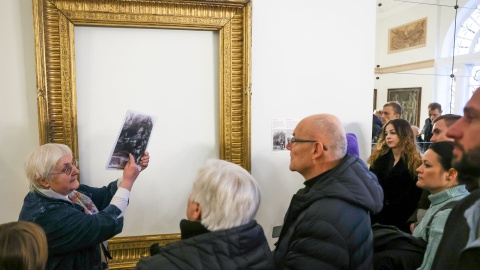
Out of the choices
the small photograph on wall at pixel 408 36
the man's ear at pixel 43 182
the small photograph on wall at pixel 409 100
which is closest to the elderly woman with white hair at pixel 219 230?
the man's ear at pixel 43 182

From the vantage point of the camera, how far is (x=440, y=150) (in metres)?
1.85

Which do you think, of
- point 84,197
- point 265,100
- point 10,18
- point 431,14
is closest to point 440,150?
point 265,100

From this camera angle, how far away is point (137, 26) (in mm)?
2059

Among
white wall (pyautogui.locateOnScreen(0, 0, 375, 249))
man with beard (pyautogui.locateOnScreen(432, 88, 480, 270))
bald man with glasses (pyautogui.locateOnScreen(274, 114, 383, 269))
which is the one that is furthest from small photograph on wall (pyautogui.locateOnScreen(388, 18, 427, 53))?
man with beard (pyautogui.locateOnScreen(432, 88, 480, 270))

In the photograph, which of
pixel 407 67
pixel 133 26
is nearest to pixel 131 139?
pixel 133 26

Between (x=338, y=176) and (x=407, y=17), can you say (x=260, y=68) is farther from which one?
(x=407, y=17)

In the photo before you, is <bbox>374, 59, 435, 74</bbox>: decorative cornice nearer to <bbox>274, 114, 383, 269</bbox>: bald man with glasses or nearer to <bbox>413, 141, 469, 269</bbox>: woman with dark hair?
<bbox>413, 141, 469, 269</bbox>: woman with dark hair

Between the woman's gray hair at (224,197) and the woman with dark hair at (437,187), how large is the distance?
91 cm

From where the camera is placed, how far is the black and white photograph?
6.03ft

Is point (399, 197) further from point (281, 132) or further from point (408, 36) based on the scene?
point (408, 36)

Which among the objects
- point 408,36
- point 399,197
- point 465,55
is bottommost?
point 399,197

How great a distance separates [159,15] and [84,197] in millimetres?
1106

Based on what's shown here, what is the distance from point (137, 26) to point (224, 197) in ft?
4.52

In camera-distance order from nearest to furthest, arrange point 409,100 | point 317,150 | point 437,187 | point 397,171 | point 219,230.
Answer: point 219,230, point 317,150, point 437,187, point 397,171, point 409,100
